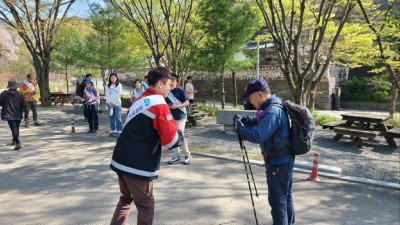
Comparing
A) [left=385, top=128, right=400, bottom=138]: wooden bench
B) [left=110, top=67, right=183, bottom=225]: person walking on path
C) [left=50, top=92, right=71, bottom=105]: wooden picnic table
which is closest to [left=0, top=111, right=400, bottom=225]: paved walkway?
[left=110, top=67, right=183, bottom=225]: person walking on path

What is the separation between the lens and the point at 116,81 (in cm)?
878

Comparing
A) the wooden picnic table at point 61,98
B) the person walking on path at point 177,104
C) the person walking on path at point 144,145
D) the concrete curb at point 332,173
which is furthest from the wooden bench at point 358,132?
the wooden picnic table at point 61,98

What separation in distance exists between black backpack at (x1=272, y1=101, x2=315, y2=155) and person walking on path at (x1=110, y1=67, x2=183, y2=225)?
3.50 feet

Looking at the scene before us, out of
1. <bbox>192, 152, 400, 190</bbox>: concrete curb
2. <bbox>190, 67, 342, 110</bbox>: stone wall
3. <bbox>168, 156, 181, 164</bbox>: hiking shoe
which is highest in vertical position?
<bbox>190, 67, 342, 110</bbox>: stone wall

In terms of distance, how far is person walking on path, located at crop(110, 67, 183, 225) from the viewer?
2752mm

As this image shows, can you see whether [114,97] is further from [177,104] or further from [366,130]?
[366,130]

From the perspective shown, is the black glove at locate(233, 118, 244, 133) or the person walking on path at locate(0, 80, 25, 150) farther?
the person walking on path at locate(0, 80, 25, 150)

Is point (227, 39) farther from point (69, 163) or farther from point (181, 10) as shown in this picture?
point (69, 163)

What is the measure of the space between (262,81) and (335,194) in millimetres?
2771

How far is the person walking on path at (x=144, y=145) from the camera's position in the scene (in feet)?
9.03

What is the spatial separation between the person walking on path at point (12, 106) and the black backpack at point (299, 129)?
6440 mm

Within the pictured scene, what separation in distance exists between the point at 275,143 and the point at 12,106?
6430 millimetres

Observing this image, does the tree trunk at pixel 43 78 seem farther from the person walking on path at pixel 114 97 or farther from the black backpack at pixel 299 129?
the black backpack at pixel 299 129

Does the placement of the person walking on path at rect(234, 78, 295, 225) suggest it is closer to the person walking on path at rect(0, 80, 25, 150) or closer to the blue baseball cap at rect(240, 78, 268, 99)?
the blue baseball cap at rect(240, 78, 268, 99)
